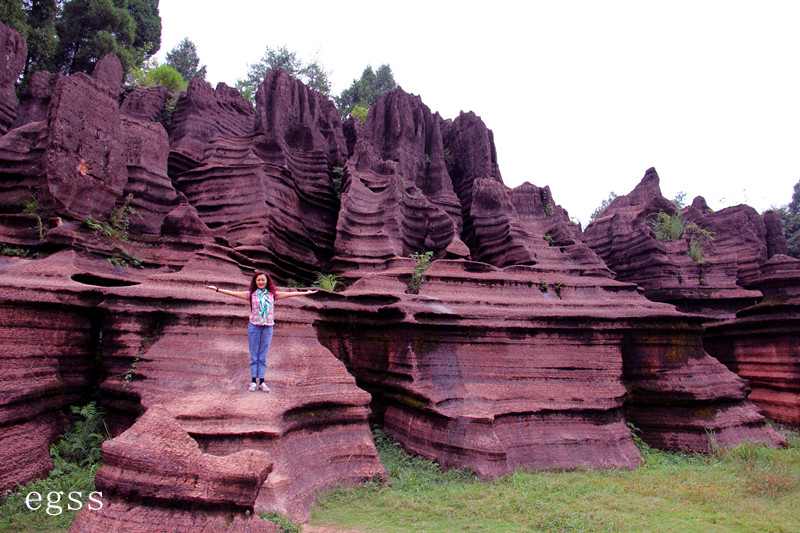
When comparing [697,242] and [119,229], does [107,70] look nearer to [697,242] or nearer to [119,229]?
[119,229]

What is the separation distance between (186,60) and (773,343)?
48.0m

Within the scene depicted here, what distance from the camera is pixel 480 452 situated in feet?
26.6

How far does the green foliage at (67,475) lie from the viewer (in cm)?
517

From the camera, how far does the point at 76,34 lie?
25875mm

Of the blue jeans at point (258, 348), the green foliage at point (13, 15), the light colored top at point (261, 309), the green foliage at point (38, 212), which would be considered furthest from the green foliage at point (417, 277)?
the green foliage at point (13, 15)

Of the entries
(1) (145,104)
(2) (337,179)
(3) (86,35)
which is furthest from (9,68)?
(3) (86,35)

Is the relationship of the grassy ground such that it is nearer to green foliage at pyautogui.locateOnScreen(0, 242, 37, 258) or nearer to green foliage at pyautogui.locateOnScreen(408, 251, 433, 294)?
green foliage at pyautogui.locateOnScreen(408, 251, 433, 294)

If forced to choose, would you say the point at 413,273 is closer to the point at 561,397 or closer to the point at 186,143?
the point at 561,397

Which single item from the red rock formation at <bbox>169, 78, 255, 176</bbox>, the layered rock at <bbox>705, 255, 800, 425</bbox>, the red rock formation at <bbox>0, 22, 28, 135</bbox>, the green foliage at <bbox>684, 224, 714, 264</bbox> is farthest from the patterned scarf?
the green foliage at <bbox>684, 224, 714, 264</bbox>

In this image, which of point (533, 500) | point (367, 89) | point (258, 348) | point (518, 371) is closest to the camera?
point (533, 500)

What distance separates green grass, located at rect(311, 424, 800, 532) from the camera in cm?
604

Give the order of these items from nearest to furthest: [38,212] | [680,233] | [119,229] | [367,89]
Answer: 1. [38,212]
2. [119,229]
3. [680,233]
4. [367,89]

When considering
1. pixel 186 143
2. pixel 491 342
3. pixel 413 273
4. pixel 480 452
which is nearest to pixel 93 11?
pixel 186 143

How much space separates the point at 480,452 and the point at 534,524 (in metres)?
2.14
